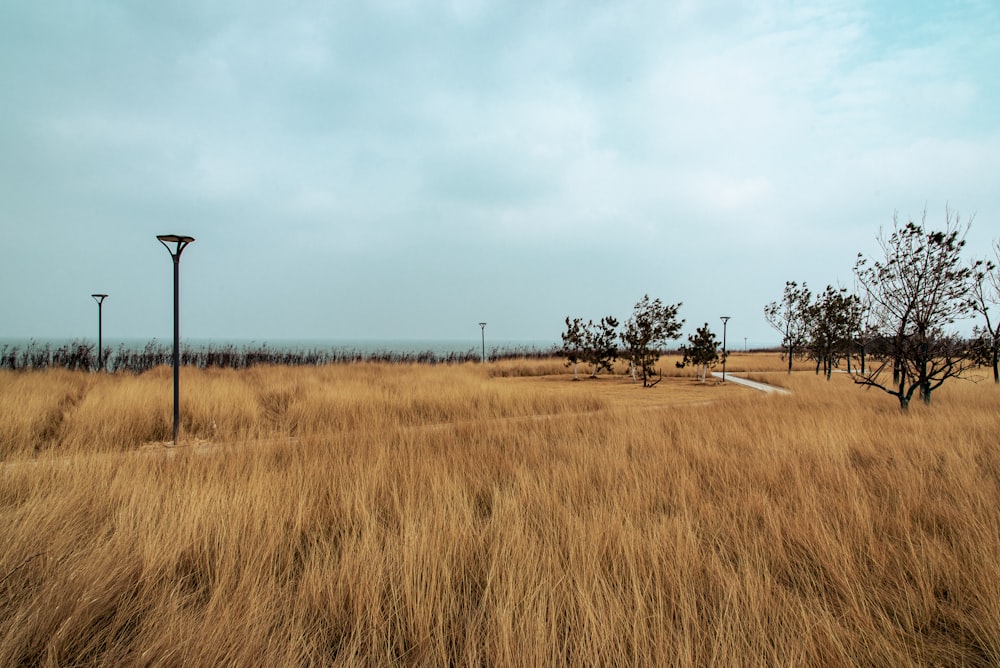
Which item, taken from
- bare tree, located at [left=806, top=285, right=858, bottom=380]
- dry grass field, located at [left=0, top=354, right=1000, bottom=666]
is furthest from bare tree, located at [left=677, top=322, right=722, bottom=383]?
dry grass field, located at [left=0, top=354, right=1000, bottom=666]

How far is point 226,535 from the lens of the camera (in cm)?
295

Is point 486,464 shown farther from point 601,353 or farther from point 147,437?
point 601,353

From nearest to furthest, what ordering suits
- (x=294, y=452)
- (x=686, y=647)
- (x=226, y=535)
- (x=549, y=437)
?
(x=686, y=647) < (x=226, y=535) < (x=294, y=452) < (x=549, y=437)

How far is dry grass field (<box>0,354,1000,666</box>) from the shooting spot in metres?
2.02

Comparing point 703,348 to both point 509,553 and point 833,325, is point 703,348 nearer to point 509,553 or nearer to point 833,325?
point 833,325

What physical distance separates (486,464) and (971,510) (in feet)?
13.6

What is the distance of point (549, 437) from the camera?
664cm

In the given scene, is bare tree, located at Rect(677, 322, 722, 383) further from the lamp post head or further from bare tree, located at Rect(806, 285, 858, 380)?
the lamp post head

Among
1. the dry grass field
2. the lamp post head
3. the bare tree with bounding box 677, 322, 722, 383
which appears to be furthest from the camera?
the bare tree with bounding box 677, 322, 722, 383

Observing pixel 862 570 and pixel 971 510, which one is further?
pixel 971 510

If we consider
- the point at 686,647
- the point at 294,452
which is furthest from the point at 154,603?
the point at 294,452

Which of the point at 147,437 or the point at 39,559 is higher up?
the point at 39,559

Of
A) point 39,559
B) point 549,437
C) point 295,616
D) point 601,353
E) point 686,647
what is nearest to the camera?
point 686,647

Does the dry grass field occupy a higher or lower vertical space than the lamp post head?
lower
